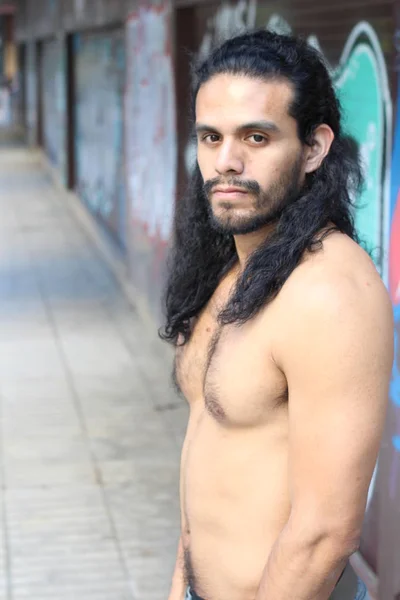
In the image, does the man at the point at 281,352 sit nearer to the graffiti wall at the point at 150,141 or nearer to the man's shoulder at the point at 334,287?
the man's shoulder at the point at 334,287

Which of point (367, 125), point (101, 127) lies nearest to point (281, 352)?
point (367, 125)

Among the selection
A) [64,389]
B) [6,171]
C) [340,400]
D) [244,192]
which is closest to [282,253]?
[244,192]

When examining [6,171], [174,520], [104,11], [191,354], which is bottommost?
[6,171]

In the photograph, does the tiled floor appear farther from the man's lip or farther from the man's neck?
the man's lip

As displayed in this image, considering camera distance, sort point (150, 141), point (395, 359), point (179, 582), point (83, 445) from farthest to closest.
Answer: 1. point (150, 141)
2. point (83, 445)
3. point (395, 359)
4. point (179, 582)

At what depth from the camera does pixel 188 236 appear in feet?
8.08

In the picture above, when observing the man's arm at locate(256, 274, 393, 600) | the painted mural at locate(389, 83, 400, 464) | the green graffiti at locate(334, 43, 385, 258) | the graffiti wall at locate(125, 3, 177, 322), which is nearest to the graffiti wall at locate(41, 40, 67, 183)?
the graffiti wall at locate(125, 3, 177, 322)

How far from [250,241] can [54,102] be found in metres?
18.2

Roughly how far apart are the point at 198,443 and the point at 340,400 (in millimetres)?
459

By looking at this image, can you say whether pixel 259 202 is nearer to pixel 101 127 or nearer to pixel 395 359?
Answer: pixel 395 359

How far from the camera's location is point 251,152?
6.49ft

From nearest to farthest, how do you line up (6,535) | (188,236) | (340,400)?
(340,400) < (188,236) < (6,535)

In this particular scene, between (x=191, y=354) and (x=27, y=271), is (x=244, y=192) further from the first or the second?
(x=27, y=271)

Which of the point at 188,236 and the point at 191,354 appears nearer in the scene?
the point at 191,354
